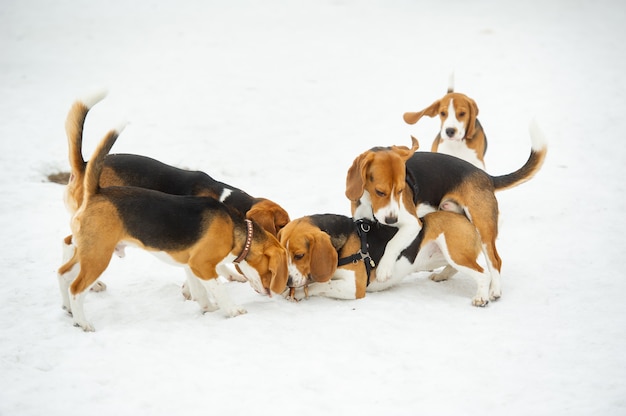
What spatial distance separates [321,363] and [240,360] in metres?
0.63

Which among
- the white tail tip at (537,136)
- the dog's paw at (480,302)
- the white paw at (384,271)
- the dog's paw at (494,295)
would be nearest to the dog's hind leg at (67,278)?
the white paw at (384,271)

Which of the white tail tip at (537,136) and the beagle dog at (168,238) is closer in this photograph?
the beagle dog at (168,238)

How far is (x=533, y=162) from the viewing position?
674 cm

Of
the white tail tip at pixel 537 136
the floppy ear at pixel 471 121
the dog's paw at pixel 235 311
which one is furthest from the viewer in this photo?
the floppy ear at pixel 471 121

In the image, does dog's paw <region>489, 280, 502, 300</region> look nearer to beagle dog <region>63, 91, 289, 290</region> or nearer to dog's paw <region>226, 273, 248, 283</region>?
beagle dog <region>63, 91, 289, 290</region>

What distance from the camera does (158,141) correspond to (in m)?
11.2

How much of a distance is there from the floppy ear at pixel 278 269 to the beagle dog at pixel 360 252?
26 centimetres

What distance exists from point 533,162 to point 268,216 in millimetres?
2877

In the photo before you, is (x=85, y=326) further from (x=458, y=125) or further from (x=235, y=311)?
(x=458, y=125)

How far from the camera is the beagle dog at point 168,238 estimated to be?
5.14m

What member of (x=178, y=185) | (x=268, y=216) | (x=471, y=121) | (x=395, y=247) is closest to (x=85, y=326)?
(x=178, y=185)

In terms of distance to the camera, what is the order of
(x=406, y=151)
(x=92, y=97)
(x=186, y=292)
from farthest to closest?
(x=406, y=151) < (x=186, y=292) < (x=92, y=97)

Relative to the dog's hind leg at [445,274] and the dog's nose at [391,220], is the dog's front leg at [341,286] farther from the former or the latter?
the dog's hind leg at [445,274]

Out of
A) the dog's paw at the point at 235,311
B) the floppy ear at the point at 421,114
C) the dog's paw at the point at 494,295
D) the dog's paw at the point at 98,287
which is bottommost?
the dog's paw at the point at 98,287
